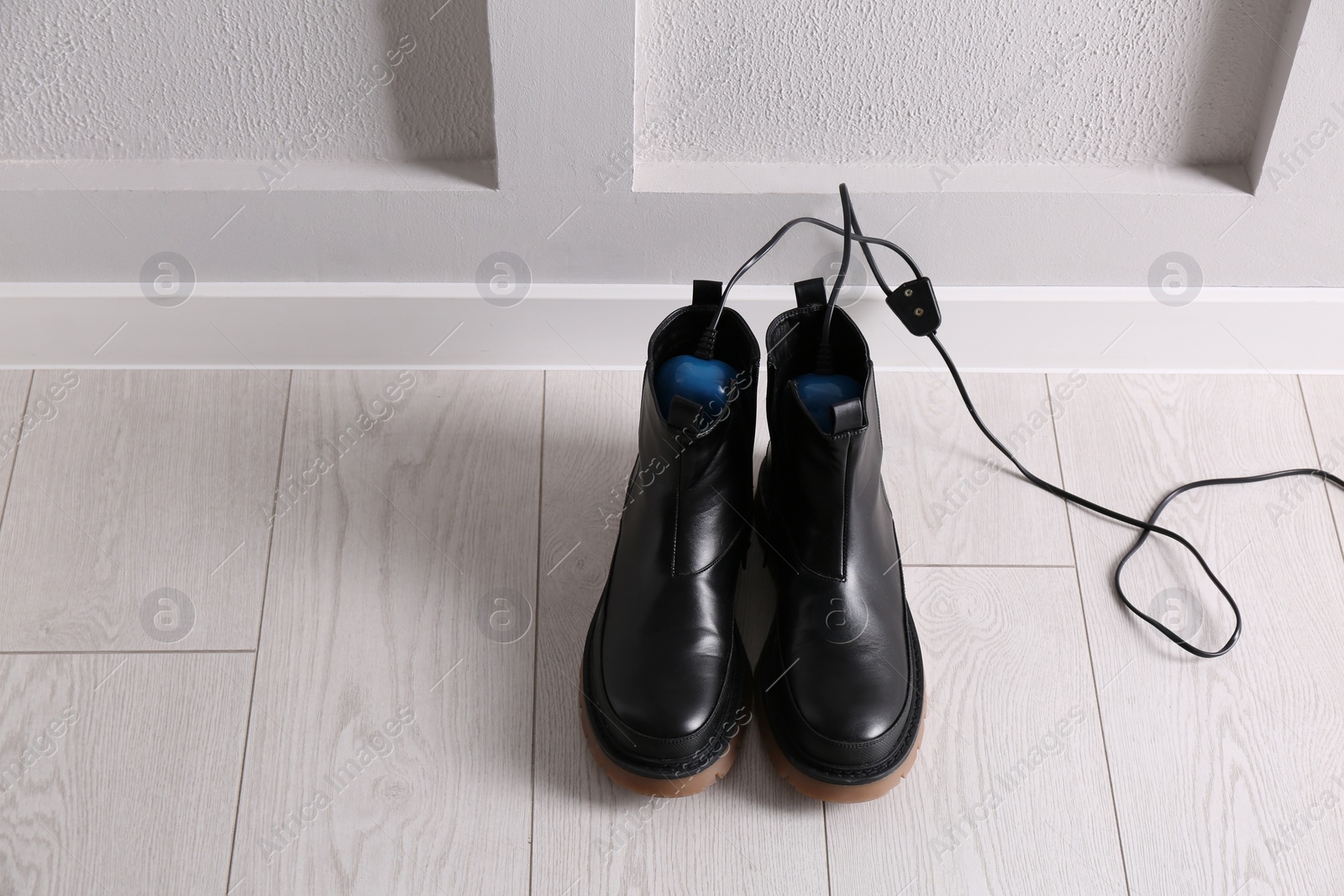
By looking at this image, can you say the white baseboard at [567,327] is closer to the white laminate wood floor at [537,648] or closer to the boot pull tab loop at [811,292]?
the white laminate wood floor at [537,648]

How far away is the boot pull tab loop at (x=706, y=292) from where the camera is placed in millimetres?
777

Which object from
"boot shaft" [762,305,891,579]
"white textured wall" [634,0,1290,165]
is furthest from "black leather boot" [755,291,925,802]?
"white textured wall" [634,0,1290,165]

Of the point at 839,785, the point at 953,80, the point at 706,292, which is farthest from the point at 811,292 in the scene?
the point at 839,785

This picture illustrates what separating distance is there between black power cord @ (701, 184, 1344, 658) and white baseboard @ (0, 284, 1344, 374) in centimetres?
6

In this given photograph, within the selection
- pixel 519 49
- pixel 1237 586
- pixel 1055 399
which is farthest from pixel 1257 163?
pixel 519 49

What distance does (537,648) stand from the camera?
888mm

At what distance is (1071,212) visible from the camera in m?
0.93

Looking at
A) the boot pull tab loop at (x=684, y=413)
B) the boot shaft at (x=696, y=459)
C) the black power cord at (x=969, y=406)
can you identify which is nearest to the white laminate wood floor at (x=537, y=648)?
the black power cord at (x=969, y=406)

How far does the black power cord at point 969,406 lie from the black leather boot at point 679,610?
0.06 metres

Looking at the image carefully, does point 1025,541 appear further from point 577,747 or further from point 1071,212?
point 577,747

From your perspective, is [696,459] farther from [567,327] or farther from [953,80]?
[953,80]

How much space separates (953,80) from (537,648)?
0.62m

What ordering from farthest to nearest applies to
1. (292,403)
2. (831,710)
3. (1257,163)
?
(292,403), (1257,163), (831,710)

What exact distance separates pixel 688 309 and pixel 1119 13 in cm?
45
